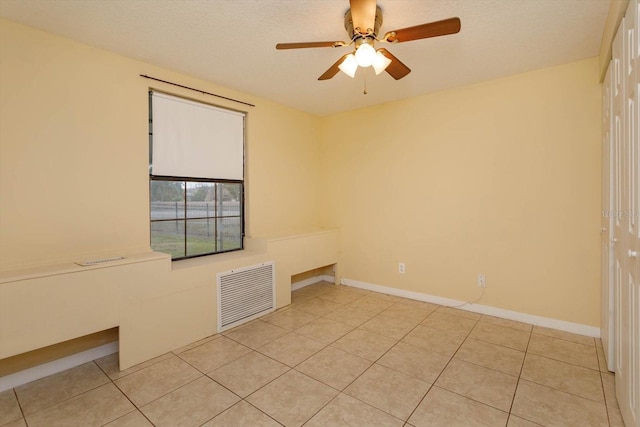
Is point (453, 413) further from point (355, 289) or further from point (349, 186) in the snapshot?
point (349, 186)

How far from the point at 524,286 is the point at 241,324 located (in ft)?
9.52

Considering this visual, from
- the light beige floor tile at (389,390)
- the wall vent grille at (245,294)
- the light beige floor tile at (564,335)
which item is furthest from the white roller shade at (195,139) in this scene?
the light beige floor tile at (564,335)

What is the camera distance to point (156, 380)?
2.14 metres

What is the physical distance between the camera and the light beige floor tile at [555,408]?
171cm

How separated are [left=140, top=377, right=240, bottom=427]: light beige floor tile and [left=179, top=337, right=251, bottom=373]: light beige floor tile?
0.23m

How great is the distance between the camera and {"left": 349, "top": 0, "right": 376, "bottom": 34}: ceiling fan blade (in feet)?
5.42

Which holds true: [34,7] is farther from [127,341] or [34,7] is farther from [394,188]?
[394,188]

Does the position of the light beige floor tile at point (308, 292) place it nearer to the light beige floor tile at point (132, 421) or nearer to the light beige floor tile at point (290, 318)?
the light beige floor tile at point (290, 318)

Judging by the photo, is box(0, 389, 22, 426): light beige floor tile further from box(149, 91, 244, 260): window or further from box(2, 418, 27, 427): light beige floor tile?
box(149, 91, 244, 260): window

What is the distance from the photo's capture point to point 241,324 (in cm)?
308

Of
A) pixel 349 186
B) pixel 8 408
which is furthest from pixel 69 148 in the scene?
pixel 349 186

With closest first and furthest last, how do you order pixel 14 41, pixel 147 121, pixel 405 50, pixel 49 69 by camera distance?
pixel 14 41 → pixel 49 69 → pixel 405 50 → pixel 147 121

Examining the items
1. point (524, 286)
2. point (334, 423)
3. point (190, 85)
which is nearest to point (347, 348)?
point (334, 423)

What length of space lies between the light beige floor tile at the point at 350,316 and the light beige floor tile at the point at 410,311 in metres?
0.24
